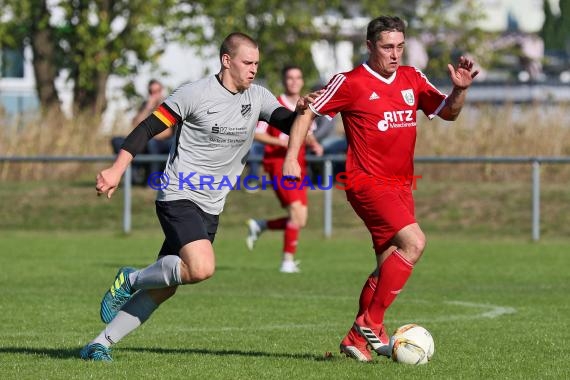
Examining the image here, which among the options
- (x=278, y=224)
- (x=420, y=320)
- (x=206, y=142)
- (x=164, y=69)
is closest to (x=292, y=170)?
(x=206, y=142)

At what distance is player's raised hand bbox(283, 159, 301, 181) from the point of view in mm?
8094

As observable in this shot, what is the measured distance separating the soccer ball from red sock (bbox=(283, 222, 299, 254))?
7400 millimetres

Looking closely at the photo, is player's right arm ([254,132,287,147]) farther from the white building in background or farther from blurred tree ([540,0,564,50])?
the white building in background

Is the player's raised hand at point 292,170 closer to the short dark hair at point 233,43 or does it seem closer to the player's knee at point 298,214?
the short dark hair at point 233,43

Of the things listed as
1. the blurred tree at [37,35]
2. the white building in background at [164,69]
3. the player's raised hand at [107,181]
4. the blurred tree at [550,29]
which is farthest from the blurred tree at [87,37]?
the player's raised hand at [107,181]

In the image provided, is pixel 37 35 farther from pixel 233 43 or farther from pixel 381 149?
pixel 381 149

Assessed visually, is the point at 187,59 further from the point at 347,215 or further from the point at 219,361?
the point at 219,361

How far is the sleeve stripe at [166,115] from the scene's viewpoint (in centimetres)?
824

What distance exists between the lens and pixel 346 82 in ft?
28.2

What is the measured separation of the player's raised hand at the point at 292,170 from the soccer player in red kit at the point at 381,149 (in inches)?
5.2

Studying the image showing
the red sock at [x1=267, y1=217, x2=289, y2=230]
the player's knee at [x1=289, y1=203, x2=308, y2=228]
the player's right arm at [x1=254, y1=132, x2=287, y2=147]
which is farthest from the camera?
the red sock at [x1=267, y1=217, x2=289, y2=230]

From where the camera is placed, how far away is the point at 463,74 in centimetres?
855

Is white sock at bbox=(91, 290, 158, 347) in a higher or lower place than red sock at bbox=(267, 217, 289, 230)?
higher

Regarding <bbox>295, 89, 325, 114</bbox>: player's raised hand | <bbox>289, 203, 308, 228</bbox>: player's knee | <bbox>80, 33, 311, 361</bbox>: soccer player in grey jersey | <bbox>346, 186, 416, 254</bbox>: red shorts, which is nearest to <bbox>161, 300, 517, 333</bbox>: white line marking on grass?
<bbox>80, 33, 311, 361</bbox>: soccer player in grey jersey
